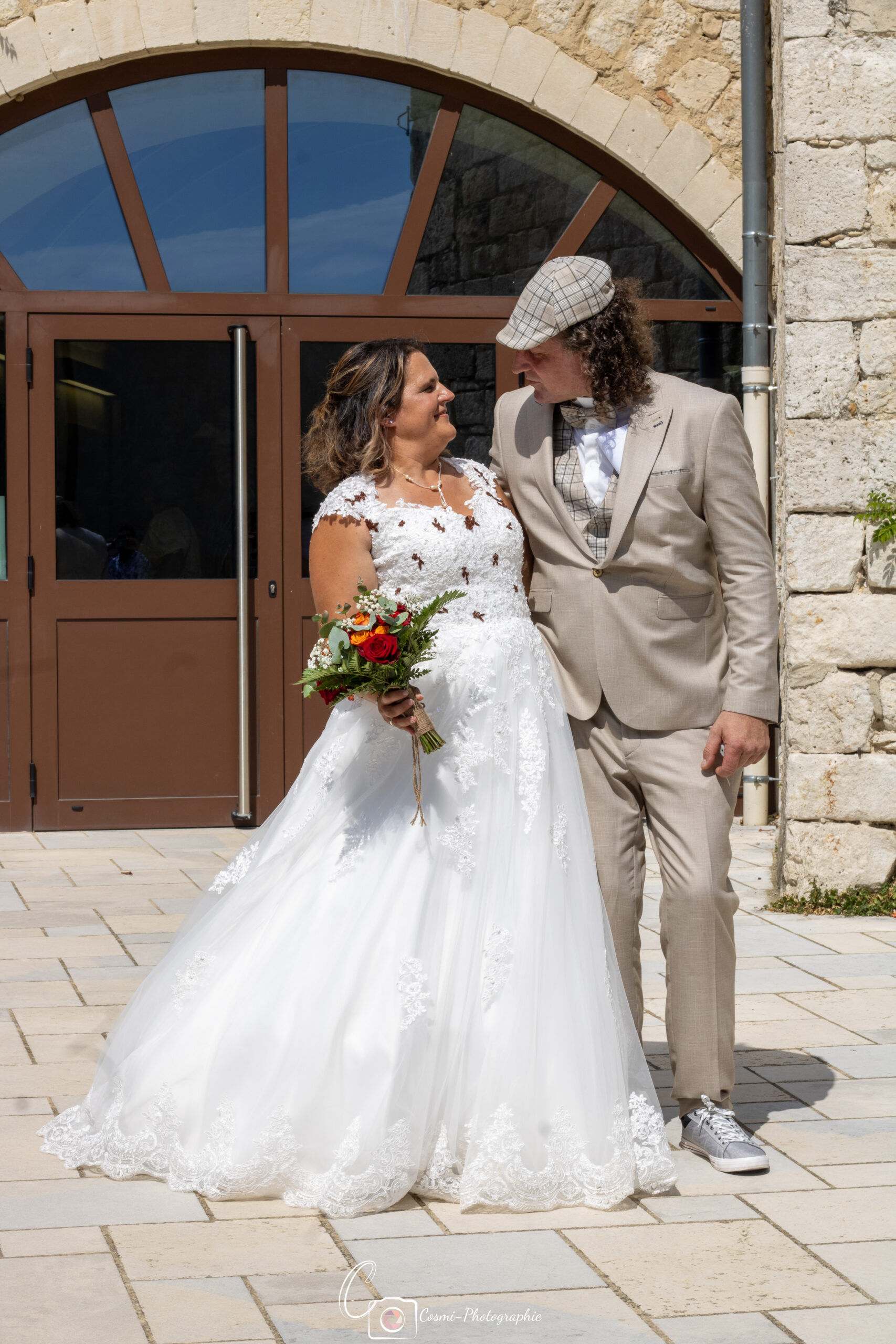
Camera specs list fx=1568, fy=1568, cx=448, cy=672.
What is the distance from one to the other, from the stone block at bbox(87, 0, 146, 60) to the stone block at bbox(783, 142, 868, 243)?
10.2 feet

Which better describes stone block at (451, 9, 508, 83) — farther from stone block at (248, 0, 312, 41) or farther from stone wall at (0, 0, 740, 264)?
stone block at (248, 0, 312, 41)

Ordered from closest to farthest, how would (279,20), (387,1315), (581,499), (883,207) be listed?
(387,1315) < (581,499) < (883,207) < (279,20)

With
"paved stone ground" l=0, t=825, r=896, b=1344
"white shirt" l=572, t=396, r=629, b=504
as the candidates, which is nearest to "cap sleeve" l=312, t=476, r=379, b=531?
"white shirt" l=572, t=396, r=629, b=504

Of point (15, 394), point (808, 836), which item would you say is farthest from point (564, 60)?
point (808, 836)

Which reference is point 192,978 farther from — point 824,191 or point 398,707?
point 824,191

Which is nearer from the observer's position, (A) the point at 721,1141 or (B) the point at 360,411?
(A) the point at 721,1141

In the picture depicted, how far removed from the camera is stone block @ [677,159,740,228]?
7336 mm

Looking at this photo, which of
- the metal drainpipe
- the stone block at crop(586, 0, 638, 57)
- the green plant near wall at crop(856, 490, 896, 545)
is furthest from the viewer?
the stone block at crop(586, 0, 638, 57)

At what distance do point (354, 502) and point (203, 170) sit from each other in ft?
15.0

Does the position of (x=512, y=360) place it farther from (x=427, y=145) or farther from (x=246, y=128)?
(x=246, y=128)

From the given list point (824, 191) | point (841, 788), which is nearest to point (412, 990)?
point (841, 788)

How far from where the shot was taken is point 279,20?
721 cm

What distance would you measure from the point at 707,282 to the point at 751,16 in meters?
1.31

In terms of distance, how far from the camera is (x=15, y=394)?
24.3ft
